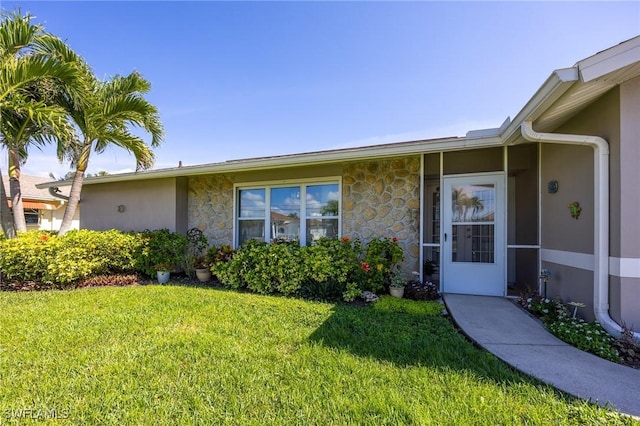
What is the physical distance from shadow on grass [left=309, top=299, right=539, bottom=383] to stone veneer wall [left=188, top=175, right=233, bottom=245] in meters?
4.81

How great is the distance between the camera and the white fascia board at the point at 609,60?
3119 mm

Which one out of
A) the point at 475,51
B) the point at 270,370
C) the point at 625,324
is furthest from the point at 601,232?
the point at 475,51

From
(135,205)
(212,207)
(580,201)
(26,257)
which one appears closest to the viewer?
(580,201)

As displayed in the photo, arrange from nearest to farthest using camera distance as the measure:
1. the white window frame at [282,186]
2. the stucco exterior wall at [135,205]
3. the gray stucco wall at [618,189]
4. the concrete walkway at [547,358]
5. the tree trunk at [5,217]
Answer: the concrete walkway at [547,358] → the gray stucco wall at [618,189] → the white window frame at [282,186] → the tree trunk at [5,217] → the stucco exterior wall at [135,205]

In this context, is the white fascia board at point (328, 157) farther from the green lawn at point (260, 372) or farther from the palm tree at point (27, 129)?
the green lawn at point (260, 372)

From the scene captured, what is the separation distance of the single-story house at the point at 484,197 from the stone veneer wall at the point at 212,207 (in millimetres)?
36

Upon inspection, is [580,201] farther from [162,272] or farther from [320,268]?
[162,272]

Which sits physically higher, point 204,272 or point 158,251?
point 158,251

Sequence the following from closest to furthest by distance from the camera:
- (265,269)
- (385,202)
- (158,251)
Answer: (265,269) → (385,202) → (158,251)

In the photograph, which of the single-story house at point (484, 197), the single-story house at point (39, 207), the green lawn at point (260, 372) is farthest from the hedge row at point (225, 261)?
the single-story house at point (39, 207)

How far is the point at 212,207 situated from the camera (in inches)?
342

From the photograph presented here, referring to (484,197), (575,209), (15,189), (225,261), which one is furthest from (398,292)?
(15,189)

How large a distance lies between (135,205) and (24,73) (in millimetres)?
4106

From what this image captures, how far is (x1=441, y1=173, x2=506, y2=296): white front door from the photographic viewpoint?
5.72 meters
